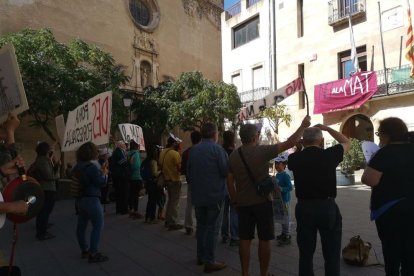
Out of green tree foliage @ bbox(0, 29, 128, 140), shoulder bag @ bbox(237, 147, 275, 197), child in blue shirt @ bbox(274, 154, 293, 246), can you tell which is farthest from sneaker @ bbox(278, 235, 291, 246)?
green tree foliage @ bbox(0, 29, 128, 140)

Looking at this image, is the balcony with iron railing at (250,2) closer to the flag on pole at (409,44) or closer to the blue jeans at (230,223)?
the flag on pole at (409,44)

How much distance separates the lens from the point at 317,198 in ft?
12.6

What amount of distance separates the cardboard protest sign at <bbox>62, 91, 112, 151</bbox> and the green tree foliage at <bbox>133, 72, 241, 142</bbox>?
1451cm

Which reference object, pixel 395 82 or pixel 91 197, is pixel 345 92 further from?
pixel 91 197

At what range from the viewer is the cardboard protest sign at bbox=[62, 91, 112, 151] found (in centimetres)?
628

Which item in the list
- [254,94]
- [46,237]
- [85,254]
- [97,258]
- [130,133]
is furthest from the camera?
[254,94]

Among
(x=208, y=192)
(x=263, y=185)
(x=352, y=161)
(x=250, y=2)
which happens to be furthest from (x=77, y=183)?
(x=250, y=2)

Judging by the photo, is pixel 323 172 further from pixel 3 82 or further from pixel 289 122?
pixel 289 122

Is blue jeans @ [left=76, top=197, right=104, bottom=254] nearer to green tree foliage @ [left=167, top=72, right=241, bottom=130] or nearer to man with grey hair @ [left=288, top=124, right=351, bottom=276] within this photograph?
man with grey hair @ [left=288, top=124, right=351, bottom=276]

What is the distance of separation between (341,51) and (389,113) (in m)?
3.92

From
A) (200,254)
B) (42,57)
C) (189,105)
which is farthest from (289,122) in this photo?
(200,254)

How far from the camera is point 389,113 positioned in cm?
1775

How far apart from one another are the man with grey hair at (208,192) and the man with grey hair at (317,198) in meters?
1.33

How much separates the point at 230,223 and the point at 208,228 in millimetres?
1256
